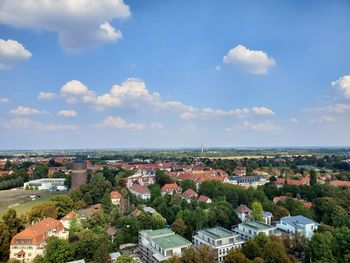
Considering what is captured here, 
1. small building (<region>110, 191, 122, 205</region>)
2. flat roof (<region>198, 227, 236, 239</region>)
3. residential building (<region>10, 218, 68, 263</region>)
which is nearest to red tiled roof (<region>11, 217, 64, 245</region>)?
residential building (<region>10, 218, 68, 263</region>)

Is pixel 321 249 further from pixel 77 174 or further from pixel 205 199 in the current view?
pixel 77 174

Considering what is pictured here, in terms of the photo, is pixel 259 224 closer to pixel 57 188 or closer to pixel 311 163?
pixel 57 188

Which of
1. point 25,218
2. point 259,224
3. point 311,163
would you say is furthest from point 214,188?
point 311,163

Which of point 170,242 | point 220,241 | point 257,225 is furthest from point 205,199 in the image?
point 170,242

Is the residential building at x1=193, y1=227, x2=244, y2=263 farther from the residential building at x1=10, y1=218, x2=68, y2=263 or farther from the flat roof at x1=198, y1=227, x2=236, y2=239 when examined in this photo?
the residential building at x1=10, y1=218, x2=68, y2=263

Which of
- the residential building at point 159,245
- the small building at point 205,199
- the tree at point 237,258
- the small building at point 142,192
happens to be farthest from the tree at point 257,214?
the small building at point 142,192

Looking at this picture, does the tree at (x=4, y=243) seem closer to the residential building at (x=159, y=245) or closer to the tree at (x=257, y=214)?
the residential building at (x=159, y=245)
